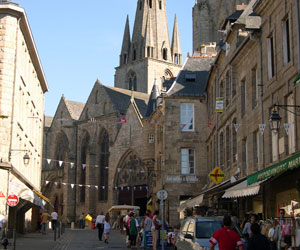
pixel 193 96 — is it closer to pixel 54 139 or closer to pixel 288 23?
pixel 288 23

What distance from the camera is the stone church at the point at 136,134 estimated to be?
1300 inches

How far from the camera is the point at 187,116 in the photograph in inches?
1320

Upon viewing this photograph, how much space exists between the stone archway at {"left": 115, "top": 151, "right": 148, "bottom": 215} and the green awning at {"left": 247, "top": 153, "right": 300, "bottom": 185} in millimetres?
33425

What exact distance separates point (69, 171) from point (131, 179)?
9.14 meters

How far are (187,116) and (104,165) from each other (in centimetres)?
2218

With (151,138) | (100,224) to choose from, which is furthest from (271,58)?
(151,138)

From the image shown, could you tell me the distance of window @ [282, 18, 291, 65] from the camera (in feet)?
50.6

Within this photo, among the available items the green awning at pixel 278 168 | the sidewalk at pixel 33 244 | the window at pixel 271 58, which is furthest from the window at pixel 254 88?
the sidewalk at pixel 33 244

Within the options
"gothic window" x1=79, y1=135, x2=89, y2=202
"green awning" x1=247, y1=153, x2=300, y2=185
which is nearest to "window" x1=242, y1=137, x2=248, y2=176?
"green awning" x1=247, y1=153, x2=300, y2=185

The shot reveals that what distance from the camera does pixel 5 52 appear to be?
23.2 metres

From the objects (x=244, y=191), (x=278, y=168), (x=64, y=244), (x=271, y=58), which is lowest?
(x=64, y=244)

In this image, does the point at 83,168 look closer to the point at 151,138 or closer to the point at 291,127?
the point at 151,138

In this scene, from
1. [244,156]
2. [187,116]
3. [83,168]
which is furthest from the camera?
[83,168]

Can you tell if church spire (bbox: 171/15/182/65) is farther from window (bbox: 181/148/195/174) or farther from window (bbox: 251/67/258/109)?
window (bbox: 251/67/258/109)
